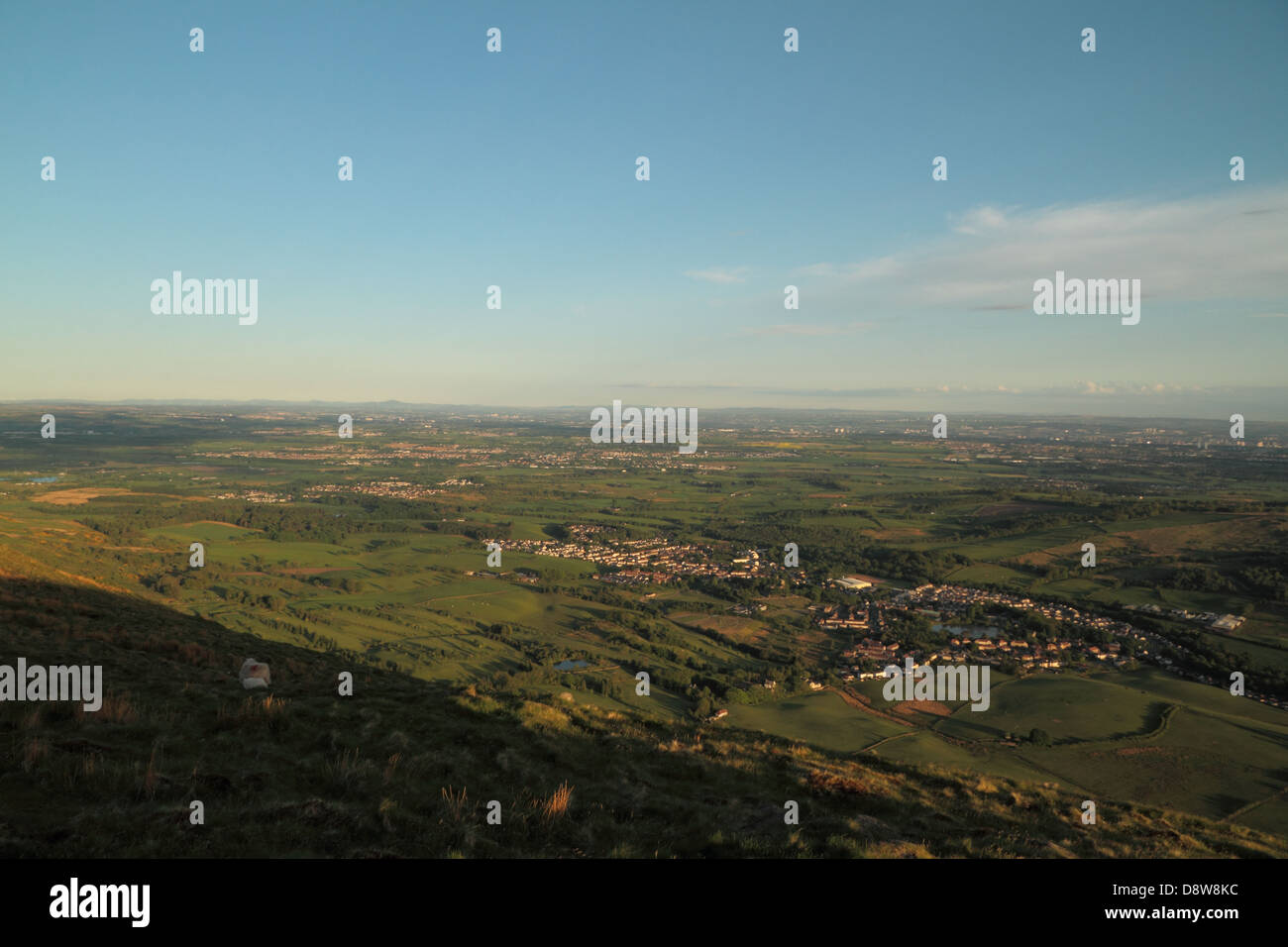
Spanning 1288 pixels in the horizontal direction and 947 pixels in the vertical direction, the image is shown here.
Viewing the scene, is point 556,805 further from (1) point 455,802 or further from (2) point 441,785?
(2) point 441,785

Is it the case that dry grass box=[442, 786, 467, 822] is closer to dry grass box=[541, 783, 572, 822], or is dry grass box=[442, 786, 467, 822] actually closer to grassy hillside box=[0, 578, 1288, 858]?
grassy hillside box=[0, 578, 1288, 858]

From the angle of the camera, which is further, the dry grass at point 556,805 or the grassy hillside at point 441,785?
the dry grass at point 556,805

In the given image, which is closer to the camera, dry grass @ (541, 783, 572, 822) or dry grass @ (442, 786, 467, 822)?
dry grass @ (442, 786, 467, 822)

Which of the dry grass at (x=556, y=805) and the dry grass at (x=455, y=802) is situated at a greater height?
the dry grass at (x=455, y=802)

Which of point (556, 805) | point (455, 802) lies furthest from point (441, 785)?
point (556, 805)

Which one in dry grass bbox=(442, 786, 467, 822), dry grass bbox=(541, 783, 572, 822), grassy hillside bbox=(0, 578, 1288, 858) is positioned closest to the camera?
grassy hillside bbox=(0, 578, 1288, 858)

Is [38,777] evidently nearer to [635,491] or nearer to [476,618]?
[476,618]

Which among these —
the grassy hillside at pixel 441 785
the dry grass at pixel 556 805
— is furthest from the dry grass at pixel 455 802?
the dry grass at pixel 556 805

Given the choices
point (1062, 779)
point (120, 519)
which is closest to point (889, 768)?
point (1062, 779)

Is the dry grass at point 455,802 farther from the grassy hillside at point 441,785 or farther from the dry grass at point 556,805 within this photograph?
the dry grass at point 556,805

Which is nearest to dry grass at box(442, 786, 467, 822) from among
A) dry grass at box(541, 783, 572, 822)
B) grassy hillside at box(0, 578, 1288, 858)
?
grassy hillside at box(0, 578, 1288, 858)
